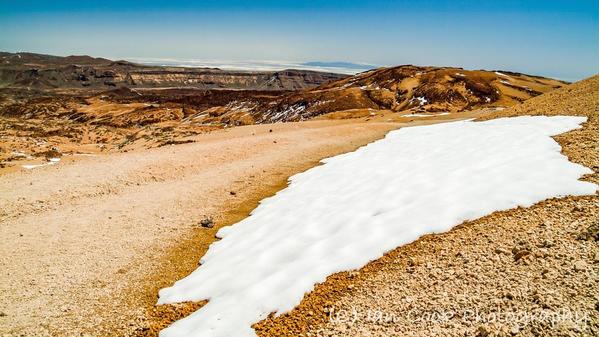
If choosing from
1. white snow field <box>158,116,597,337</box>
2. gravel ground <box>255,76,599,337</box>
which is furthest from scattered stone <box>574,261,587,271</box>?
white snow field <box>158,116,597,337</box>

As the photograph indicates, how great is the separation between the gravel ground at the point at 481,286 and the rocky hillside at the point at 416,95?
56.9m

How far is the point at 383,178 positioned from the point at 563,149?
24.8 feet

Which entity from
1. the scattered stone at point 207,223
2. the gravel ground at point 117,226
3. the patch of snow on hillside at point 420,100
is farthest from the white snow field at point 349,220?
the patch of snow on hillside at point 420,100

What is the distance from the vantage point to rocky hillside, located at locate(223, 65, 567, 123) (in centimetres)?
7238

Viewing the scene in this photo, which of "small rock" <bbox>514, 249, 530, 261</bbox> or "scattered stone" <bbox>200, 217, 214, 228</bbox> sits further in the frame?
"scattered stone" <bbox>200, 217, 214, 228</bbox>

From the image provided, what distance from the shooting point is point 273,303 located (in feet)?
30.7

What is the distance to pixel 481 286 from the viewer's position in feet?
26.6

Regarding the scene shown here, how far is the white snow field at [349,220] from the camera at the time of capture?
9.78m

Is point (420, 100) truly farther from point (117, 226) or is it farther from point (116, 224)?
point (117, 226)

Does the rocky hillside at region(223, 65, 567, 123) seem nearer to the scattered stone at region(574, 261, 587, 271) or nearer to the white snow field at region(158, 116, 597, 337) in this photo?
the white snow field at region(158, 116, 597, 337)

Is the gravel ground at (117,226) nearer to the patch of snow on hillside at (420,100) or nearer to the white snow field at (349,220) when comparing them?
the white snow field at (349,220)

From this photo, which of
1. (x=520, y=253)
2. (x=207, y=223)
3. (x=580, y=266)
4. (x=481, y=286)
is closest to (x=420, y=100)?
(x=207, y=223)

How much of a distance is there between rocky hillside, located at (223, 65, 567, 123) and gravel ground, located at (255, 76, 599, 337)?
5688 centimetres

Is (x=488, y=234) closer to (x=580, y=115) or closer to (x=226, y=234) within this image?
(x=226, y=234)
